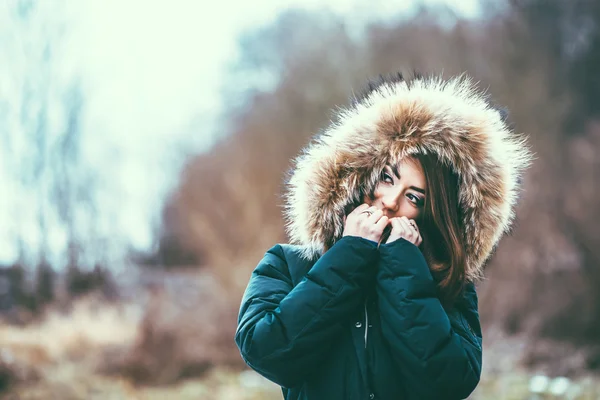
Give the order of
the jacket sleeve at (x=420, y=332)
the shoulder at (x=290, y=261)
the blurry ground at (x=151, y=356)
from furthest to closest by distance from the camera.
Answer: the blurry ground at (x=151, y=356)
the shoulder at (x=290, y=261)
the jacket sleeve at (x=420, y=332)

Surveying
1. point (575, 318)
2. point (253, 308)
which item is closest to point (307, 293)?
point (253, 308)

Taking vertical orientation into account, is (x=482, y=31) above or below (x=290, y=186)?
above

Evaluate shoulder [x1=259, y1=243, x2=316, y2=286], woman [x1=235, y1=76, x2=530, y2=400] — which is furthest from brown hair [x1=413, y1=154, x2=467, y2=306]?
shoulder [x1=259, y1=243, x2=316, y2=286]

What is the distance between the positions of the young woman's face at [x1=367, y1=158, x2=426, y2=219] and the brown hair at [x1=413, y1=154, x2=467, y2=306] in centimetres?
2

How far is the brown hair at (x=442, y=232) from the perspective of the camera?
66.4 inches

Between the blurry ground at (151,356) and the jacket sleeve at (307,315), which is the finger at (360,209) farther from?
the blurry ground at (151,356)

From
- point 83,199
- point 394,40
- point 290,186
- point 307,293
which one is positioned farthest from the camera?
point 394,40

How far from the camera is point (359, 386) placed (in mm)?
1558

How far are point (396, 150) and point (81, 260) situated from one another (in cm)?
780

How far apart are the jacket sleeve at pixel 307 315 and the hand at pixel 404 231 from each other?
0.22 ft

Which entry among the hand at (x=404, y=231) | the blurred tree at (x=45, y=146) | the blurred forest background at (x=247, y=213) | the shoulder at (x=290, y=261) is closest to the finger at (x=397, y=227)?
the hand at (x=404, y=231)

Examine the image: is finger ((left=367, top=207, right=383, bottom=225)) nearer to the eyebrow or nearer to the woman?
the woman

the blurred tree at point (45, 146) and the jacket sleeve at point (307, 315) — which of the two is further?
the blurred tree at point (45, 146)

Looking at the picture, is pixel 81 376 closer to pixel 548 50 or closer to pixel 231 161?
pixel 231 161
